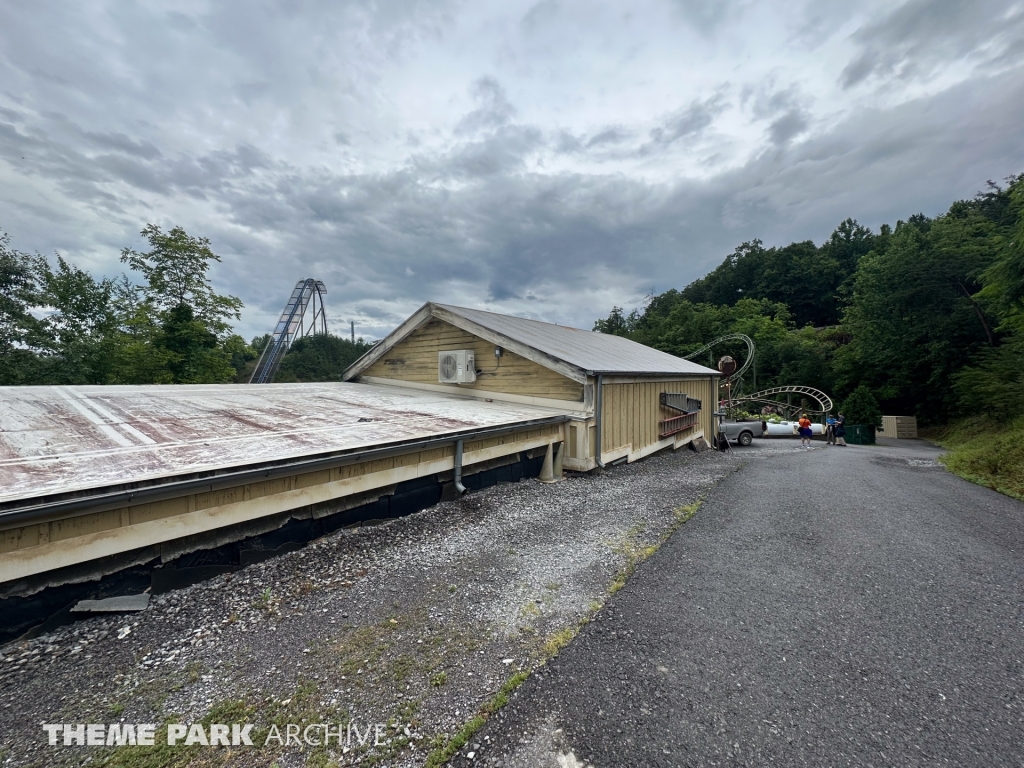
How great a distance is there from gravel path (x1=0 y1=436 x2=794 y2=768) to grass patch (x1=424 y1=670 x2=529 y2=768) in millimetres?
20

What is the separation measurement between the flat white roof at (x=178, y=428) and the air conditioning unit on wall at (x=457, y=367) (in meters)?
1.42

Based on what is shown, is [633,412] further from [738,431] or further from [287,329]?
[287,329]

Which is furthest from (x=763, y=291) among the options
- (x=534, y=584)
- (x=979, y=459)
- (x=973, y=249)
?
(x=534, y=584)

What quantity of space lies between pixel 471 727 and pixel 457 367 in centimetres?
773

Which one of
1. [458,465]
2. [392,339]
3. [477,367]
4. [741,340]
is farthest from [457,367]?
[741,340]

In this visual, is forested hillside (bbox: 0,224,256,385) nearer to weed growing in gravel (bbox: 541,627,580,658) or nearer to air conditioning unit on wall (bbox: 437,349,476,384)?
air conditioning unit on wall (bbox: 437,349,476,384)

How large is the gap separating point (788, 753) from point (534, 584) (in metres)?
1.93

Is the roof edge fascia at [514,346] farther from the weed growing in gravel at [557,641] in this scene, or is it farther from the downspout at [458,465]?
the weed growing in gravel at [557,641]

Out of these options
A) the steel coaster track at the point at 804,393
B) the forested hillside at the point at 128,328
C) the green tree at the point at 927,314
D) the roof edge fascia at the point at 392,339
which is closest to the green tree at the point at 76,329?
the forested hillside at the point at 128,328

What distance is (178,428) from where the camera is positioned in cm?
439

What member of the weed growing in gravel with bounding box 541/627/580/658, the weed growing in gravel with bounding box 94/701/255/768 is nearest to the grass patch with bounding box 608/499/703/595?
the weed growing in gravel with bounding box 541/627/580/658

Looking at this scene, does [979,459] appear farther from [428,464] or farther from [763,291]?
[763,291]

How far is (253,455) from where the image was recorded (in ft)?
11.7

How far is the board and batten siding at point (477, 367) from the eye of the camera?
8164 millimetres
